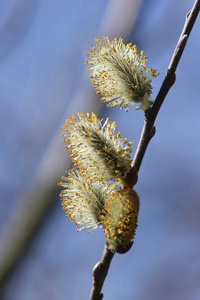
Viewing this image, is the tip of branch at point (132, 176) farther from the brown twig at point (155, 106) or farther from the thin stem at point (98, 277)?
the thin stem at point (98, 277)

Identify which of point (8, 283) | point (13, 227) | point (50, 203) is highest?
point (50, 203)

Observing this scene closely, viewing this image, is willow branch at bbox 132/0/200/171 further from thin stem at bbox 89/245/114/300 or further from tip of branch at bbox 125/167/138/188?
thin stem at bbox 89/245/114/300

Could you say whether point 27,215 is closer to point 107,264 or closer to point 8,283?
point 8,283

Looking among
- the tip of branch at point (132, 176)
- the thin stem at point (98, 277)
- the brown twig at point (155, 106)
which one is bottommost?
the thin stem at point (98, 277)

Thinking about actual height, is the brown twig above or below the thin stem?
above

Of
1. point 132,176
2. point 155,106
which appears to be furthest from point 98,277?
point 155,106

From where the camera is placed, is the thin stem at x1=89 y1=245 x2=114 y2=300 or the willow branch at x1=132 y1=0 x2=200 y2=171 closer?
the thin stem at x1=89 y1=245 x2=114 y2=300

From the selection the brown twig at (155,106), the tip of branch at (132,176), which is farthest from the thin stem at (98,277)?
the tip of branch at (132,176)

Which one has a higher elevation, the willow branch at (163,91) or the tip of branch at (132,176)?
the willow branch at (163,91)

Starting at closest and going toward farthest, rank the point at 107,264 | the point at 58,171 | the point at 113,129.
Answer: the point at 107,264
the point at 113,129
the point at 58,171

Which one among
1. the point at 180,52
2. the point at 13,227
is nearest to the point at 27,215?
the point at 13,227

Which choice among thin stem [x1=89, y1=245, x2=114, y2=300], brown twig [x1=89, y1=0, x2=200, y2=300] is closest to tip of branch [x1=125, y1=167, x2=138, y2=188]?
brown twig [x1=89, y1=0, x2=200, y2=300]
